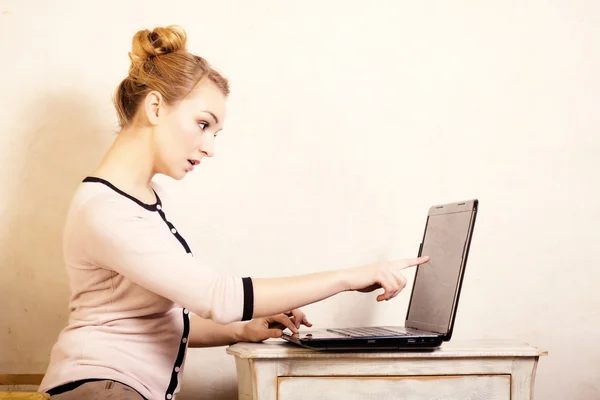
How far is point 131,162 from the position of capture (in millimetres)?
1252

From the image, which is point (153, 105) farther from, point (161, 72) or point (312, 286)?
point (312, 286)

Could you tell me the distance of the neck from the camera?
4.05 feet

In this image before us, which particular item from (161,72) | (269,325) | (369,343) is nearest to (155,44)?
(161,72)

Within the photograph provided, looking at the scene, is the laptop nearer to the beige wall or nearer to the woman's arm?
the woman's arm

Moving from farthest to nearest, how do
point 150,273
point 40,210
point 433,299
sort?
1. point 40,210
2. point 433,299
3. point 150,273

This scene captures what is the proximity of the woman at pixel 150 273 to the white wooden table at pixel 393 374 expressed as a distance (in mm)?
99

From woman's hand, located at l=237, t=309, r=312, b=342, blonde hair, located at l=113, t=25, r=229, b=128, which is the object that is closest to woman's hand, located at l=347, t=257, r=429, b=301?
woman's hand, located at l=237, t=309, r=312, b=342

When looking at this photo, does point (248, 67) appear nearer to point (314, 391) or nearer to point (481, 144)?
point (481, 144)

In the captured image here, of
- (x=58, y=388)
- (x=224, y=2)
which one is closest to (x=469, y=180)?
(x=224, y=2)

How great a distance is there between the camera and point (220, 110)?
51.2 inches

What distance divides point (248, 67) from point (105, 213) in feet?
2.32

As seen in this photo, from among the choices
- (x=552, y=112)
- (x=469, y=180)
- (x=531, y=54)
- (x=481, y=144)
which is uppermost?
(x=531, y=54)

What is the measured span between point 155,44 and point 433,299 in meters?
0.80

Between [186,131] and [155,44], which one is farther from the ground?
[155,44]
